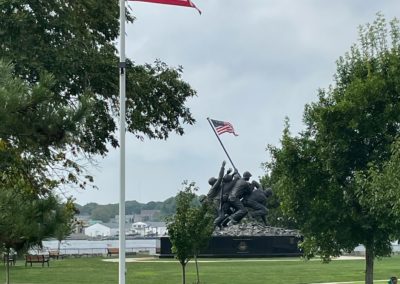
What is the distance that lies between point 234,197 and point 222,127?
1151 centimetres

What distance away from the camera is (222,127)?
46031 mm

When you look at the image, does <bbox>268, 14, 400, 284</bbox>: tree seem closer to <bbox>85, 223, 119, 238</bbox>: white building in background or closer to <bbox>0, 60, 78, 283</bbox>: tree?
Result: <bbox>0, 60, 78, 283</bbox>: tree

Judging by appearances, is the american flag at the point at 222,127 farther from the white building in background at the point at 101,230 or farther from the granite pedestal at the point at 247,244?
the white building in background at the point at 101,230

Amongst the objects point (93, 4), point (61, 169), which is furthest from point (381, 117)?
point (61, 169)

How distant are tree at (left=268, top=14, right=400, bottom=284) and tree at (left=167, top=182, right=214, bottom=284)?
28.3ft

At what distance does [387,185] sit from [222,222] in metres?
41.8

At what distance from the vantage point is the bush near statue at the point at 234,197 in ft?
186

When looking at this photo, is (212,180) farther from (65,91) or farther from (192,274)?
(65,91)

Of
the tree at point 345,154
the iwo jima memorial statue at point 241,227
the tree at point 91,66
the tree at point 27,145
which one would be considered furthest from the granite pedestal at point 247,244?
the tree at point 27,145

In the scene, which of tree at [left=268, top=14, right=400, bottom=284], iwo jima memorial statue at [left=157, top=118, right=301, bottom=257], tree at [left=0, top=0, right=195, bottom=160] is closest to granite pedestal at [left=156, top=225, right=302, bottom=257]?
iwo jima memorial statue at [left=157, top=118, right=301, bottom=257]

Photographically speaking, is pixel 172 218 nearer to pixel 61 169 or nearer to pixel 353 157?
pixel 353 157

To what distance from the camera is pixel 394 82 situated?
19953 millimetres

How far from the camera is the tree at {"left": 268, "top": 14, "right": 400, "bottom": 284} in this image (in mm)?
19734

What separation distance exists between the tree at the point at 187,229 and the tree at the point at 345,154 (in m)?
8.64
